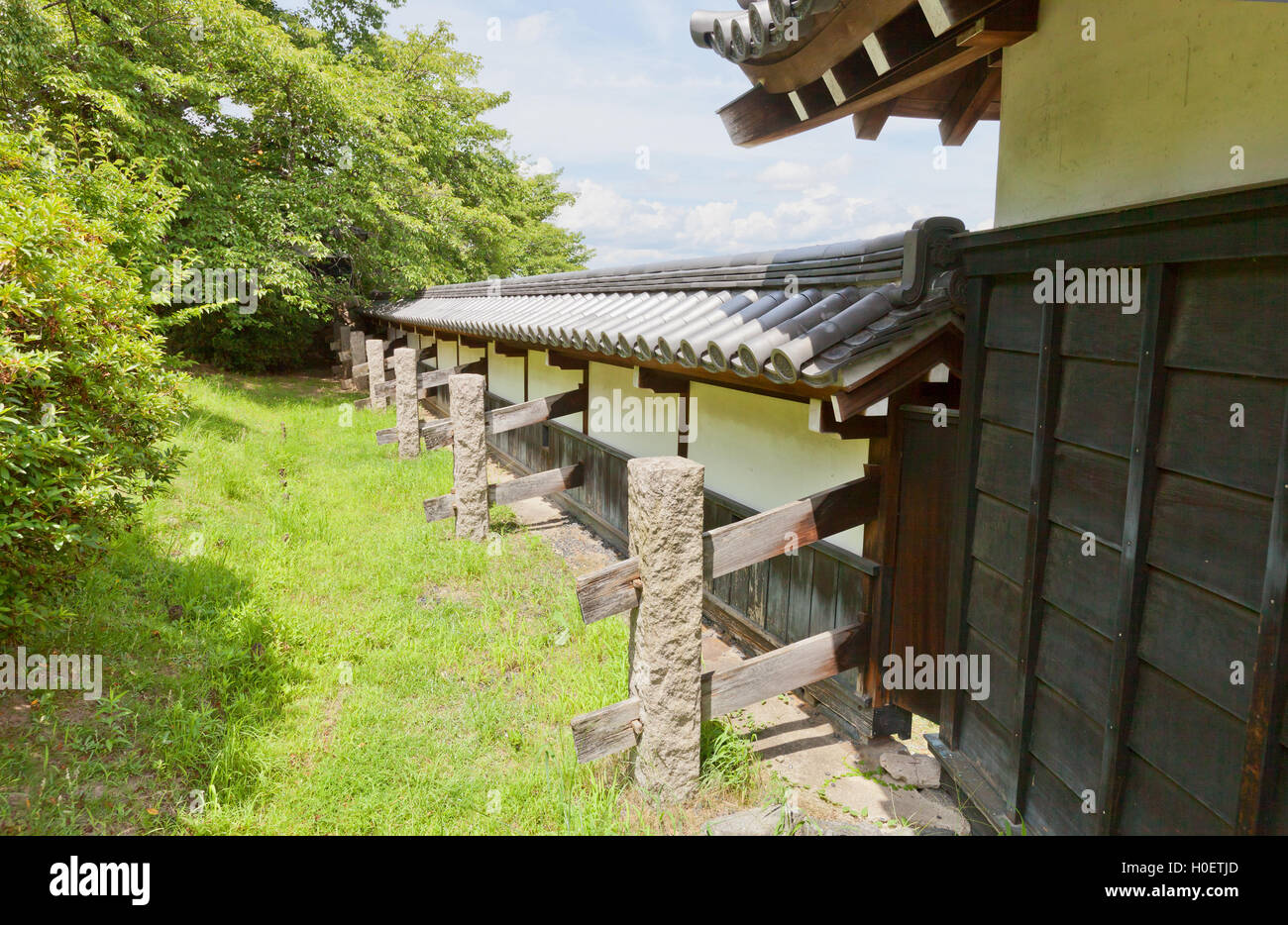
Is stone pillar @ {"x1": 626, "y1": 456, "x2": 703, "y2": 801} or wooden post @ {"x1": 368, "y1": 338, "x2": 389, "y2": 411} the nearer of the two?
stone pillar @ {"x1": 626, "y1": 456, "x2": 703, "y2": 801}

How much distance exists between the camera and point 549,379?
10875mm

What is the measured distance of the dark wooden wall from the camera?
220 centimetres

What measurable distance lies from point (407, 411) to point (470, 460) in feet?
12.6

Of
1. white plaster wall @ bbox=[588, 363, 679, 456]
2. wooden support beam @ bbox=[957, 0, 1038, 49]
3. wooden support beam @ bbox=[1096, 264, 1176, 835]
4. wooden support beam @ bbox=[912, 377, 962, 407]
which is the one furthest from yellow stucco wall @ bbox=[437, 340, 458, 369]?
wooden support beam @ bbox=[1096, 264, 1176, 835]

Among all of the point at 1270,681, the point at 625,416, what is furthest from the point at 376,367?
the point at 1270,681

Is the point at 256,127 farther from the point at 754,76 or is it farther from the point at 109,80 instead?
the point at 754,76

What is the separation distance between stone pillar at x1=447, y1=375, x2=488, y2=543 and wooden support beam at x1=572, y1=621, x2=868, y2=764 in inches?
195

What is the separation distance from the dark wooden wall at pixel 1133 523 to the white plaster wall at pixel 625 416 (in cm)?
407

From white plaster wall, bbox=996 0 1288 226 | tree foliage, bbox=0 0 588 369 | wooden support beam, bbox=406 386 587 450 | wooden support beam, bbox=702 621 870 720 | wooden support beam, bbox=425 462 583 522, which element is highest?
tree foliage, bbox=0 0 588 369

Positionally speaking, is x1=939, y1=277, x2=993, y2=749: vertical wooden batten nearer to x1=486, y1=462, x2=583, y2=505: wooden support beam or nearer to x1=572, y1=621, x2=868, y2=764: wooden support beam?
x1=572, y1=621, x2=868, y2=764: wooden support beam

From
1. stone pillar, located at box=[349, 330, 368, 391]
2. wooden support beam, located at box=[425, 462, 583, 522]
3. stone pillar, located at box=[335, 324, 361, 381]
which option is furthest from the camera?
stone pillar, located at box=[335, 324, 361, 381]

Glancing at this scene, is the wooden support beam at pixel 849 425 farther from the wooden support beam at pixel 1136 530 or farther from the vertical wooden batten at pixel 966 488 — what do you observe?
the wooden support beam at pixel 1136 530

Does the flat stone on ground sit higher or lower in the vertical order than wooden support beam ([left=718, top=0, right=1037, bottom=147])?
lower
